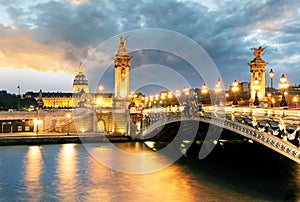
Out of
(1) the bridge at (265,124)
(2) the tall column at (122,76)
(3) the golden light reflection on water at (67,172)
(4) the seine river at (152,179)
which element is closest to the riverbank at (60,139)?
(3) the golden light reflection on water at (67,172)

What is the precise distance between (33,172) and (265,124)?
16469 mm

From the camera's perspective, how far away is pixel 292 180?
24.4 metres

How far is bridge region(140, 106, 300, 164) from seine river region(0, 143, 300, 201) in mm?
2855

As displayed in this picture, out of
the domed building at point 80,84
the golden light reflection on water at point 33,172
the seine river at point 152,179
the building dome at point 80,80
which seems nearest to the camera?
the seine river at point 152,179

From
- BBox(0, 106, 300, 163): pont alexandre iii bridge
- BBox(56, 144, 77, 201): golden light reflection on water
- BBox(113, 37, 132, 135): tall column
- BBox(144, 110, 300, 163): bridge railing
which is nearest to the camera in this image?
BBox(144, 110, 300, 163): bridge railing

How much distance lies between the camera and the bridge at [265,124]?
58.6 ft

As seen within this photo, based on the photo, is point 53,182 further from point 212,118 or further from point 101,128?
point 101,128

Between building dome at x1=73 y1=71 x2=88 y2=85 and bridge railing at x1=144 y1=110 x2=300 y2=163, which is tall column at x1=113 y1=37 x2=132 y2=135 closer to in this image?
bridge railing at x1=144 y1=110 x2=300 y2=163

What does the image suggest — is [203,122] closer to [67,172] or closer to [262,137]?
[67,172]

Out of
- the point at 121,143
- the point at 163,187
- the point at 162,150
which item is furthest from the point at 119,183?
the point at 121,143

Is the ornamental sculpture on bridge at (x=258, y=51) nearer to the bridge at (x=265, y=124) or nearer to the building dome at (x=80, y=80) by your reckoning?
the bridge at (x=265, y=124)

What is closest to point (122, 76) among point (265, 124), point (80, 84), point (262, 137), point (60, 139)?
point (60, 139)

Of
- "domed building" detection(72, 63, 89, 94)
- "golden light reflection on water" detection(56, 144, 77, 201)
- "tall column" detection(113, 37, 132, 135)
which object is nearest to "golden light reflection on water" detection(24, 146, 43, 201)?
"golden light reflection on water" detection(56, 144, 77, 201)

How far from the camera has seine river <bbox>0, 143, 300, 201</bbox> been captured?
22.2 meters
